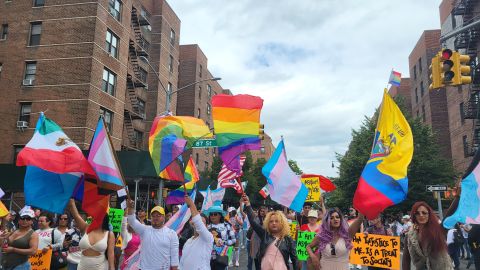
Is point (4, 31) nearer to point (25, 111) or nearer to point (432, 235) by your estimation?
point (25, 111)

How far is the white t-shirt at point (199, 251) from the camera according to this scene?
6.03m

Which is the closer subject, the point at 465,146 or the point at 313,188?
the point at 313,188

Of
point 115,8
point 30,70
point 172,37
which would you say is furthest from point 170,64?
point 30,70

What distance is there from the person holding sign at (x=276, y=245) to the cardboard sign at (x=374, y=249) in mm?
3312

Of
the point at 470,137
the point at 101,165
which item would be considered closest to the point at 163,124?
the point at 101,165

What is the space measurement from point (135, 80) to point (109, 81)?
4325mm

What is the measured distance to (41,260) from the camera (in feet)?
24.6

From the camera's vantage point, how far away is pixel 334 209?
5461 millimetres

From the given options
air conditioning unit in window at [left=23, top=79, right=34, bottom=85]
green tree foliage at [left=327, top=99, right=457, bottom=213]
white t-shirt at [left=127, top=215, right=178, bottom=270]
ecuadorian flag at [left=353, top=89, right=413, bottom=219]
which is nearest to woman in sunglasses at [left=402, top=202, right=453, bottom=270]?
ecuadorian flag at [left=353, top=89, right=413, bottom=219]

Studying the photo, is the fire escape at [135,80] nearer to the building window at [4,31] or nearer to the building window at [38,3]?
the building window at [38,3]

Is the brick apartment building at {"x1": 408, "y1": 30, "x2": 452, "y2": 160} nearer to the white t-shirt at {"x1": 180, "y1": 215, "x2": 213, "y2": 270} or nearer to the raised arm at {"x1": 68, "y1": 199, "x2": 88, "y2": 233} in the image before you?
the white t-shirt at {"x1": 180, "y1": 215, "x2": 213, "y2": 270}

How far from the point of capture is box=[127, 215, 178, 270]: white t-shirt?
5.86m

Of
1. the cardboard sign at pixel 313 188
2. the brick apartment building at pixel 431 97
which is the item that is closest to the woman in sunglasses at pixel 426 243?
the cardboard sign at pixel 313 188

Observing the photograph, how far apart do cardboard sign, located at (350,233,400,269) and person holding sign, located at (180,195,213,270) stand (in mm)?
3587
